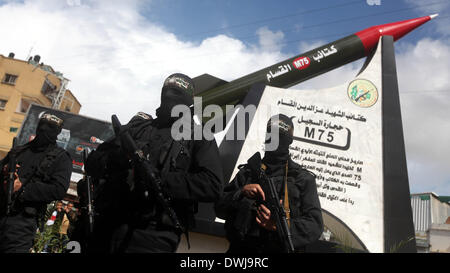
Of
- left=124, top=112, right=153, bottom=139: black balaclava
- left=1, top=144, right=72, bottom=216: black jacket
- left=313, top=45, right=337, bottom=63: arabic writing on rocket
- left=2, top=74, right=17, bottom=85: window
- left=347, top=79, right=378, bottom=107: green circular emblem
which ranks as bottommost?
left=1, top=144, right=72, bottom=216: black jacket

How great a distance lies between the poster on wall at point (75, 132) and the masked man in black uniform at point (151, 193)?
1520cm

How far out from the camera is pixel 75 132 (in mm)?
16359

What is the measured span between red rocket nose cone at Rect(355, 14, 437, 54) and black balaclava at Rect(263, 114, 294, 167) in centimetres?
715

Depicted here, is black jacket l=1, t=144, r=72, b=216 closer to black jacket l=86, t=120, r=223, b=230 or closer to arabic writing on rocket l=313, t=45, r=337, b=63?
black jacket l=86, t=120, r=223, b=230

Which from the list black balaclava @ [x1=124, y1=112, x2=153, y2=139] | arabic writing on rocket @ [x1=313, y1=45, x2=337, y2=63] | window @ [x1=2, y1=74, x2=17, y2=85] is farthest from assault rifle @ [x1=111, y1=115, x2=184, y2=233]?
window @ [x1=2, y1=74, x2=17, y2=85]

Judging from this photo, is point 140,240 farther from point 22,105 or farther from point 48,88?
point 48,88

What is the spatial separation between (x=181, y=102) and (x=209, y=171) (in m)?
0.50

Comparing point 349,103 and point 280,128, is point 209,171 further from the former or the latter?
point 349,103

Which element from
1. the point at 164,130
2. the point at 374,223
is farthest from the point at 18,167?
the point at 374,223

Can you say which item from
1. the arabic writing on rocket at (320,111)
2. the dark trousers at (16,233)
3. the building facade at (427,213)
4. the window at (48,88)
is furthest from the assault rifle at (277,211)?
the window at (48,88)

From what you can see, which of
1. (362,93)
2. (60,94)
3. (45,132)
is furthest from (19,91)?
(45,132)

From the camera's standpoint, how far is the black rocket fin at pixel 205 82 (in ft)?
29.2

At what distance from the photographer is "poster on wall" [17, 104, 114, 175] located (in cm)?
1608

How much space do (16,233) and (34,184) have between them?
15.3 inches
